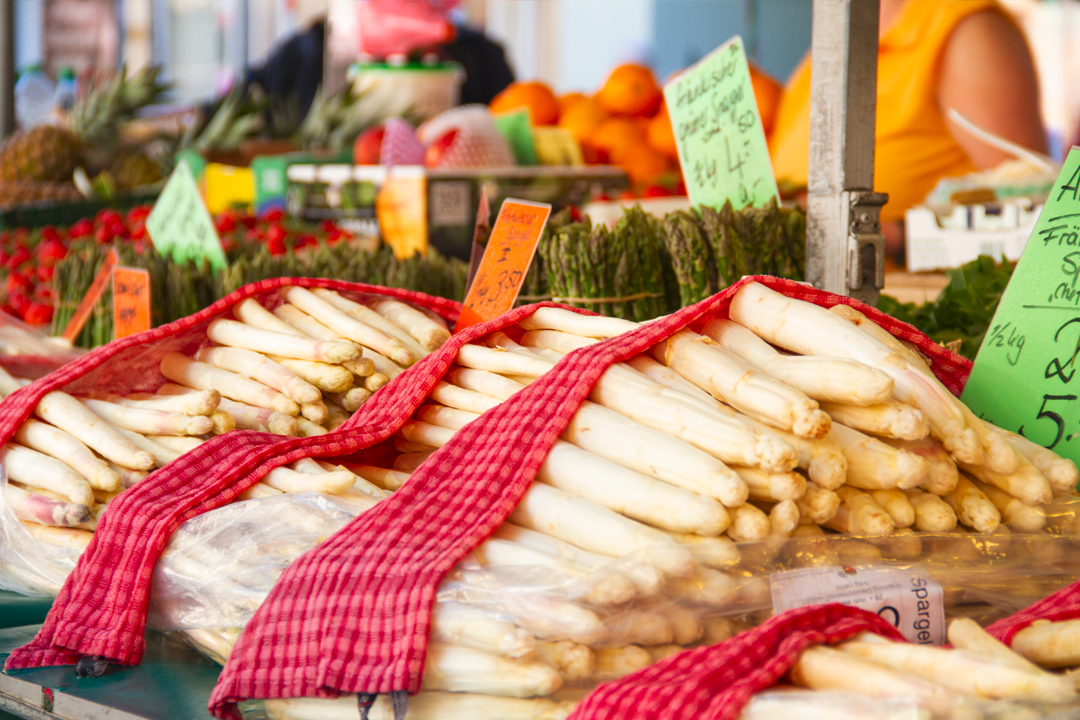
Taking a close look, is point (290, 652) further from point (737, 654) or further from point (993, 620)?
point (993, 620)

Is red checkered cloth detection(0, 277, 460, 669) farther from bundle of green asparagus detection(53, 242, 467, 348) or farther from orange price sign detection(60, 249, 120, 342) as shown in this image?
orange price sign detection(60, 249, 120, 342)

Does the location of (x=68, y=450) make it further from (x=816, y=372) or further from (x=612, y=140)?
(x=612, y=140)

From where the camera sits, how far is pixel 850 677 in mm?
1027

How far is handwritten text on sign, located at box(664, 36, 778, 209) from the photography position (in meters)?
2.16

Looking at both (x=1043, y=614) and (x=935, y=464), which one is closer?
(x=1043, y=614)

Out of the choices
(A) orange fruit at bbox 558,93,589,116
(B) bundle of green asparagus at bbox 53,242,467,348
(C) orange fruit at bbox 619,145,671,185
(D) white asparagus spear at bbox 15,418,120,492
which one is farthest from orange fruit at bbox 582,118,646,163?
(D) white asparagus spear at bbox 15,418,120,492

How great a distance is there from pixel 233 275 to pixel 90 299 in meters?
0.53

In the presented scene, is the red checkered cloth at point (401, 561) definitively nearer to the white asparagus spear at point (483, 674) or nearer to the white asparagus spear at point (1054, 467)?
the white asparagus spear at point (483, 674)

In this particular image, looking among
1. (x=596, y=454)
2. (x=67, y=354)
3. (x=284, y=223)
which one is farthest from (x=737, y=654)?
(x=284, y=223)

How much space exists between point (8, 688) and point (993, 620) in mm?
1410

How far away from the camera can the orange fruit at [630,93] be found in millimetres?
5336

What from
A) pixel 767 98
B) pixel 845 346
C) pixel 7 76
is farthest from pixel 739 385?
pixel 7 76

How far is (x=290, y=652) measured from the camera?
4.05ft

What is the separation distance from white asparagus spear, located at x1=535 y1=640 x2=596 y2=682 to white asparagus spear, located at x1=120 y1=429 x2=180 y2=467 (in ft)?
2.98
